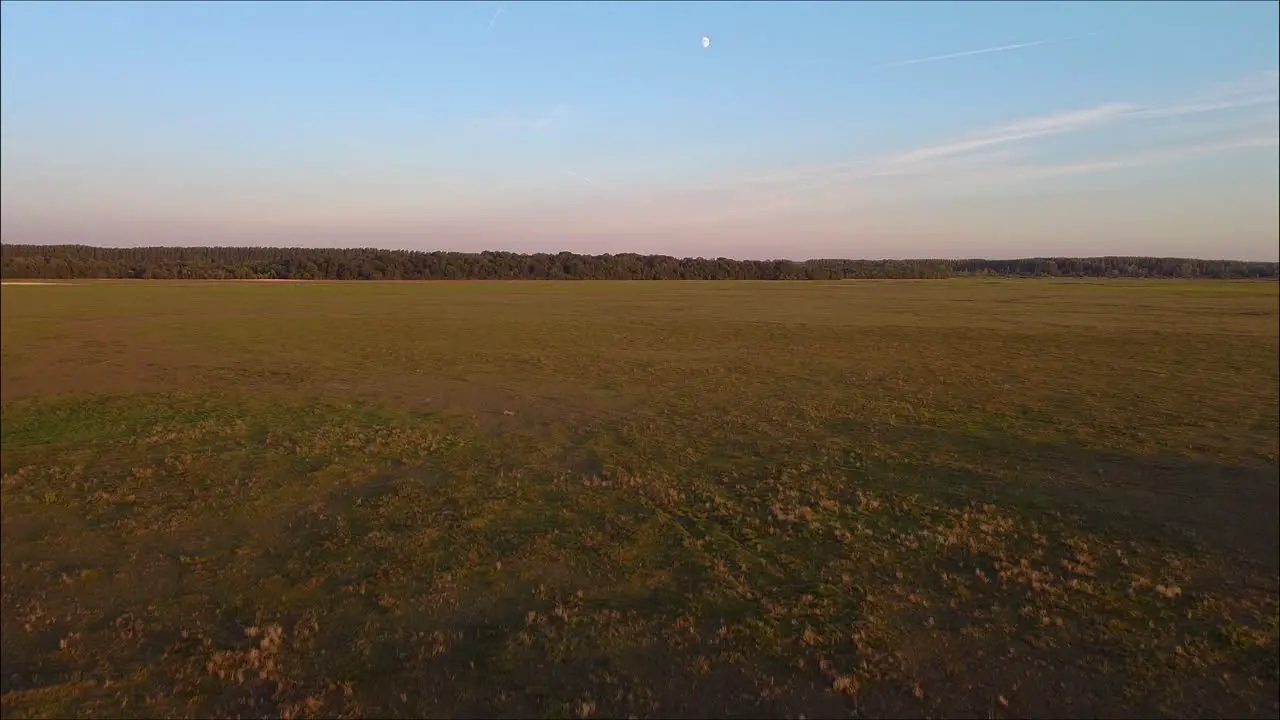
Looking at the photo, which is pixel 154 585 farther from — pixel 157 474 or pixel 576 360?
pixel 576 360

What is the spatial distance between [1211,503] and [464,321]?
36891 mm

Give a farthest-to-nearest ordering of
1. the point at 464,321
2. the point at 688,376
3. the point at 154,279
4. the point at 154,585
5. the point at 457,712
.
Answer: the point at 464,321
the point at 688,376
the point at 154,585
the point at 457,712
the point at 154,279

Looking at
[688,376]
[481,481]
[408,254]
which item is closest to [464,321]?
[688,376]

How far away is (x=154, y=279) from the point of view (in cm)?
449

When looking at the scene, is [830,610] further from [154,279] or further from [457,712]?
[154,279]

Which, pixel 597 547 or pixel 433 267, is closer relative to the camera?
pixel 597 547

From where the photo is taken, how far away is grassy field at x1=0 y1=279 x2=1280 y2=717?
5164mm

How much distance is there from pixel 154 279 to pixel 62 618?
289cm

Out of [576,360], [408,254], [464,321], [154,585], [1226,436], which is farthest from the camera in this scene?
[408,254]

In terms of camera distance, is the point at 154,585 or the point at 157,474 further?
the point at 157,474

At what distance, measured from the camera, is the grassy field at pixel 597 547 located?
5.16 meters

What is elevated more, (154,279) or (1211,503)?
(154,279)

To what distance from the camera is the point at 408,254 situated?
90.4 metres

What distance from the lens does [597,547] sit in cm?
820
